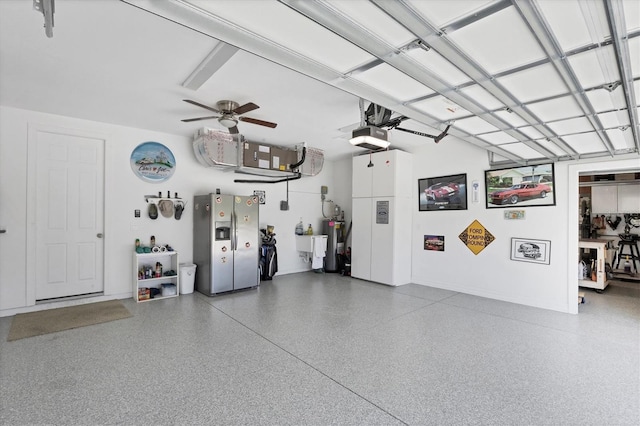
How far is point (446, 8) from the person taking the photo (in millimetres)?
1451

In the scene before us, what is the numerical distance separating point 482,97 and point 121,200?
5.37m

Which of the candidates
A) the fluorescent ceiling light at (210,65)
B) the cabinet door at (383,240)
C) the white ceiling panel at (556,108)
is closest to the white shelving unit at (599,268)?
the cabinet door at (383,240)

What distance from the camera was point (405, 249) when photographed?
6422 millimetres

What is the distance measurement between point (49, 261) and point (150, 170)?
1.98m

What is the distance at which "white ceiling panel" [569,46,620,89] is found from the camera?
1795mm

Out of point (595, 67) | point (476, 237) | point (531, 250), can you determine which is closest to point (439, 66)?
point (595, 67)

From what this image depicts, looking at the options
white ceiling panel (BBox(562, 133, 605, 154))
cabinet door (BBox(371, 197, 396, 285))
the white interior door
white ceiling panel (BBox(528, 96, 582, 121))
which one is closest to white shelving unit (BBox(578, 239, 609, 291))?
white ceiling panel (BBox(562, 133, 605, 154))

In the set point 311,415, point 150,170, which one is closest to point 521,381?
point 311,415

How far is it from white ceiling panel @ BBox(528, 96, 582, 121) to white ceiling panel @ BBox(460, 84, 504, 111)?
0.93 ft

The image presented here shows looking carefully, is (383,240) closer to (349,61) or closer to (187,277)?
(187,277)

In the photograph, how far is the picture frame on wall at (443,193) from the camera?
19.1 feet

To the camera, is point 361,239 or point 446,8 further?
point 361,239

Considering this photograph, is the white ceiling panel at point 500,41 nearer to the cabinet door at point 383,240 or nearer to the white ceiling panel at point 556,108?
the white ceiling panel at point 556,108

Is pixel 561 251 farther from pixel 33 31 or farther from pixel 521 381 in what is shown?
pixel 33 31
